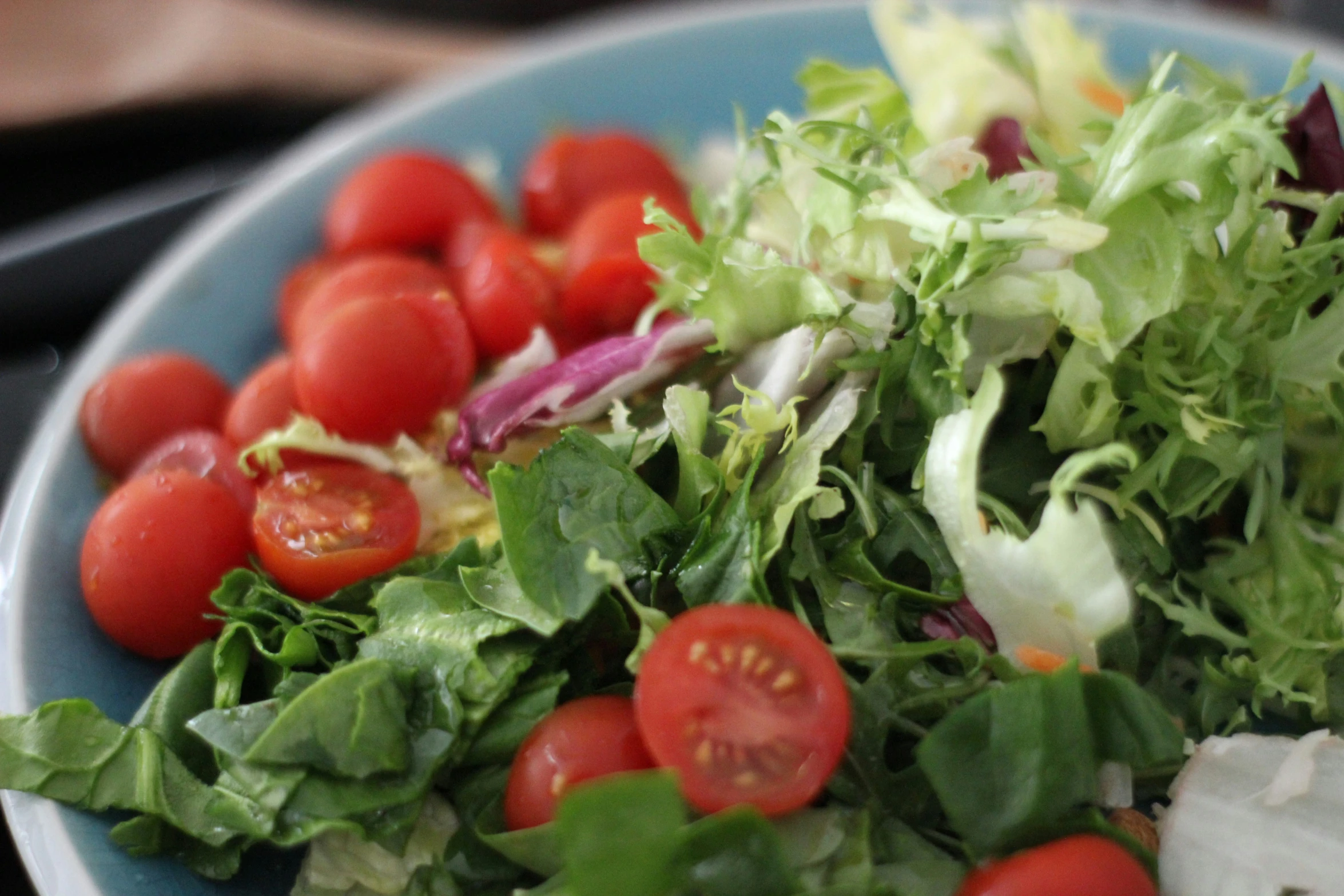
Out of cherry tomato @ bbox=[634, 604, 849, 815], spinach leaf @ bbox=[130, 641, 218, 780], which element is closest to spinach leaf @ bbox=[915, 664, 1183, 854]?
cherry tomato @ bbox=[634, 604, 849, 815]

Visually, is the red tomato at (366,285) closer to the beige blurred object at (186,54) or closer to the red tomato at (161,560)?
the red tomato at (161,560)

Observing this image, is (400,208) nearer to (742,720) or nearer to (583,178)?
(583,178)

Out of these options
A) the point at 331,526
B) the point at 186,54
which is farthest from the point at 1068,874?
the point at 186,54

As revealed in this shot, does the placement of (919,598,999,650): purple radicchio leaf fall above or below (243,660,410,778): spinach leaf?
below

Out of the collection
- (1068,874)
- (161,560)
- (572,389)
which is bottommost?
(1068,874)

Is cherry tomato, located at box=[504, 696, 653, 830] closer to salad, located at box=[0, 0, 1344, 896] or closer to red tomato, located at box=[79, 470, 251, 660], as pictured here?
salad, located at box=[0, 0, 1344, 896]

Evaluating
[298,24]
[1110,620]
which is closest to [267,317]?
[298,24]
